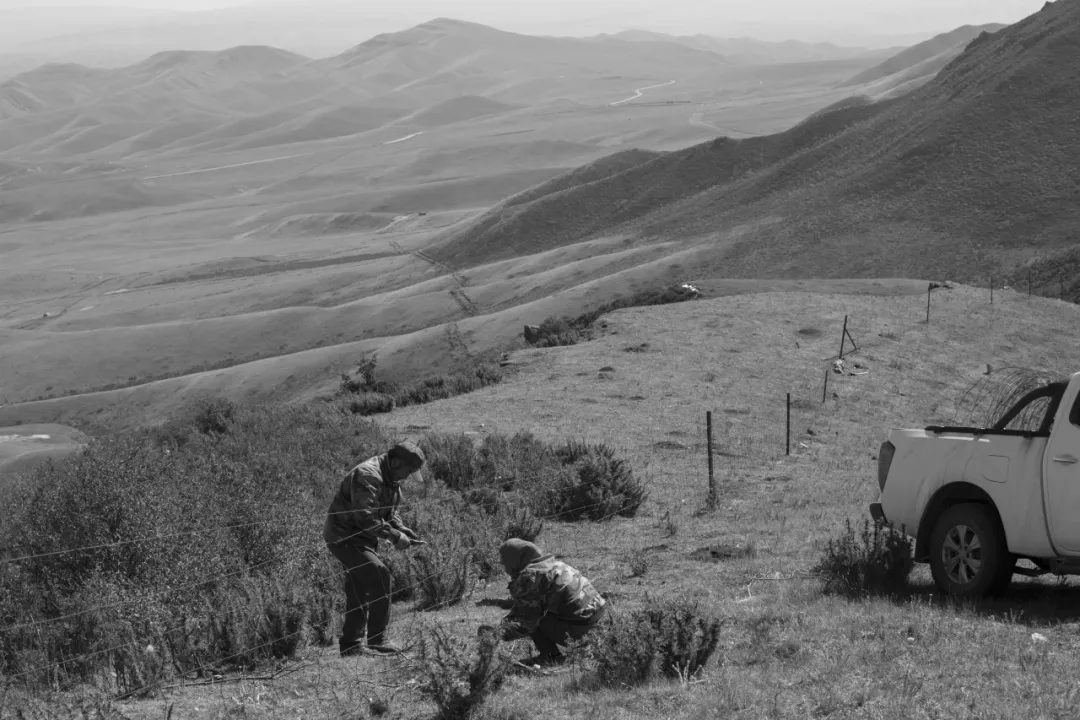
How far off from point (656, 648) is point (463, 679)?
1.17 meters

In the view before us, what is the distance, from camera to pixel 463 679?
6656mm

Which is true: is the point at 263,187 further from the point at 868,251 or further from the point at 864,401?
the point at 864,401

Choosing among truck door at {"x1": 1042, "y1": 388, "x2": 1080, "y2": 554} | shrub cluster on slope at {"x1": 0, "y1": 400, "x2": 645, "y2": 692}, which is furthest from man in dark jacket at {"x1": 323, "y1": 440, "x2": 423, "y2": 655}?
truck door at {"x1": 1042, "y1": 388, "x2": 1080, "y2": 554}

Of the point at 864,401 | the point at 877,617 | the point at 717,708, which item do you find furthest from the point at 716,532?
the point at 864,401

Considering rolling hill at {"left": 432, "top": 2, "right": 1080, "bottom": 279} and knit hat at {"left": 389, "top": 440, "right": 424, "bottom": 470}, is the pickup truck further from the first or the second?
rolling hill at {"left": 432, "top": 2, "right": 1080, "bottom": 279}

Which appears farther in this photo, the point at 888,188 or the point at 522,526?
the point at 888,188

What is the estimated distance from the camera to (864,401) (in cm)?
2325

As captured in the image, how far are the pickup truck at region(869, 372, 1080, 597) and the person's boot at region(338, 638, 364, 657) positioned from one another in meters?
A: 4.00

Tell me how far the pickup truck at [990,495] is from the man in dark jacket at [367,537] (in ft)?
11.8

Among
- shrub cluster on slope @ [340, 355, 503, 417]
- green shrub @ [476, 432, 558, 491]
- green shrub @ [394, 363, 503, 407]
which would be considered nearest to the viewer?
green shrub @ [476, 432, 558, 491]

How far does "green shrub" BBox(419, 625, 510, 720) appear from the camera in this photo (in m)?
6.52

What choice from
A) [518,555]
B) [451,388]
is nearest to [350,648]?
[518,555]

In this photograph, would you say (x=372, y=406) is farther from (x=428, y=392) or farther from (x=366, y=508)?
(x=366, y=508)

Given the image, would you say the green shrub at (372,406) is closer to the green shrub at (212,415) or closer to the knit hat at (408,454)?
the green shrub at (212,415)
